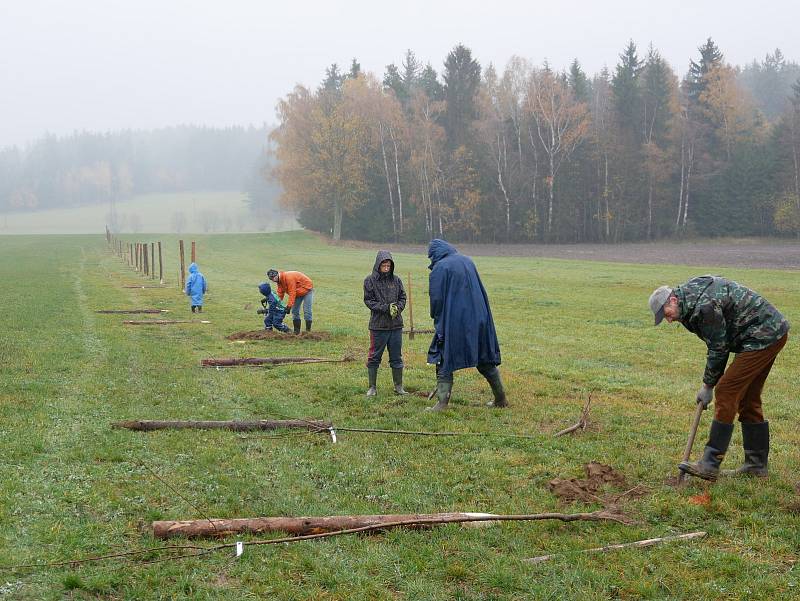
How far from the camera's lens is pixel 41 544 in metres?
5.35

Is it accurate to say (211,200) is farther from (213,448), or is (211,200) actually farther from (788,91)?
(213,448)

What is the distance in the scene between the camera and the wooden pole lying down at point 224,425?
27.8 ft

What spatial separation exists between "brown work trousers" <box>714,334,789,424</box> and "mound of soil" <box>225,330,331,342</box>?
10.2 meters

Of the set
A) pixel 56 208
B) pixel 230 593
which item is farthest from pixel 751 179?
pixel 56 208

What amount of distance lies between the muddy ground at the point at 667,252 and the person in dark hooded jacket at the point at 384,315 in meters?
30.5

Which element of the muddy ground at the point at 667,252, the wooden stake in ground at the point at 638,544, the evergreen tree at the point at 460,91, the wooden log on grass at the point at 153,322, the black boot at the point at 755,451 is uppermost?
the evergreen tree at the point at 460,91

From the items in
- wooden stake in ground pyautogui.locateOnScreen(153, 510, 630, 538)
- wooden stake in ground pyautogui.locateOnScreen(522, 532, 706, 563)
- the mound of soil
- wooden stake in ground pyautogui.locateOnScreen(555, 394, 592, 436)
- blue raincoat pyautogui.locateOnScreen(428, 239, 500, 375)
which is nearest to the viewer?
wooden stake in ground pyautogui.locateOnScreen(522, 532, 706, 563)

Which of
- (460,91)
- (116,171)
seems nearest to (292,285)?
(460,91)

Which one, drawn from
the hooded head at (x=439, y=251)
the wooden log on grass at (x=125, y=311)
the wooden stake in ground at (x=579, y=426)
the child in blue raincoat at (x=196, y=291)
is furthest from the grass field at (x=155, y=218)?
the wooden stake in ground at (x=579, y=426)

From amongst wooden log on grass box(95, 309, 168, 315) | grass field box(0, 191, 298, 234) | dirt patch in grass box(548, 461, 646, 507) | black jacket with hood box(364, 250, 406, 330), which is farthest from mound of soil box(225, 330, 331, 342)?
grass field box(0, 191, 298, 234)

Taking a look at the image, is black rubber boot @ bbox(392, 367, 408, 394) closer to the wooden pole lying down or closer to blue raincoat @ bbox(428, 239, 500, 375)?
blue raincoat @ bbox(428, 239, 500, 375)

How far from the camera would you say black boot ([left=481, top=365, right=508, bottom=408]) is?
9.25 meters

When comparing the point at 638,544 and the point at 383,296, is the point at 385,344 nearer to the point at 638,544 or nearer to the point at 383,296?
the point at 383,296

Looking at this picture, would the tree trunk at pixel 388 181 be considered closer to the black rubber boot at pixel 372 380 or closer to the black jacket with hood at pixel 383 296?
the black jacket with hood at pixel 383 296
